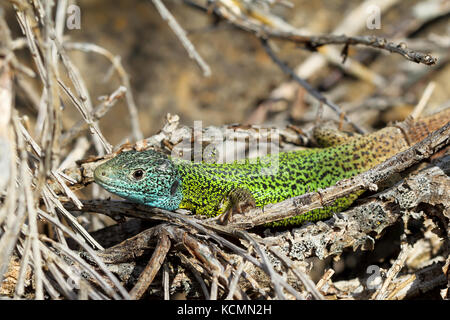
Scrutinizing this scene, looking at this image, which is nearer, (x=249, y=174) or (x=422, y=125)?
(x=249, y=174)

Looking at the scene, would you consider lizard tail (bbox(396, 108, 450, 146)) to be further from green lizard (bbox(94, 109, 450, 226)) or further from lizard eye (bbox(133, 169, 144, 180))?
lizard eye (bbox(133, 169, 144, 180))

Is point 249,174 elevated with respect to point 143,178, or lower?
elevated

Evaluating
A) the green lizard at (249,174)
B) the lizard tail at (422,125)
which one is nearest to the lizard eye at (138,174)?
the green lizard at (249,174)

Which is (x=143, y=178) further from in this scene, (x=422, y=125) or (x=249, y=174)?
(x=422, y=125)

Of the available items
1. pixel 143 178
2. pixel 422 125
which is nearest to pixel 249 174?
pixel 143 178

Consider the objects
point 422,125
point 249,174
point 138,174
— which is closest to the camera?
point 138,174

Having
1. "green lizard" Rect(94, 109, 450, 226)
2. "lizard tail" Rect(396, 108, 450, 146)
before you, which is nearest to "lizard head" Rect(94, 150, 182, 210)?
"green lizard" Rect(94, 109, 450, 226)
